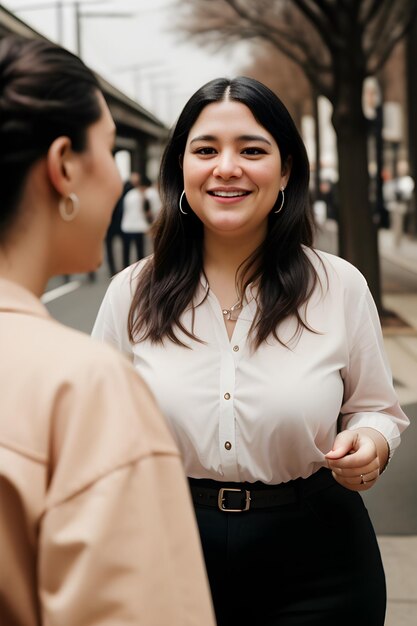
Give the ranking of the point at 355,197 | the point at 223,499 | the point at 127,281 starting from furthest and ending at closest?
the point at 355,197
the point at 127,281
the point at 223,499

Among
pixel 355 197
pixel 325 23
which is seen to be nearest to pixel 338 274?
pixel 355 197

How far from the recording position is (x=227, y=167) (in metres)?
2.48

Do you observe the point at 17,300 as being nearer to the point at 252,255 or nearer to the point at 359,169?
the point at 252,255

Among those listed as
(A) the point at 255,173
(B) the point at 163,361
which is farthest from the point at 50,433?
(A) the point at 255,173

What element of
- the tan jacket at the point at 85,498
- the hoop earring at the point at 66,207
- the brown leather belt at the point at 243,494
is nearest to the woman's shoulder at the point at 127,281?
the brown leather belt at the point at 243,494

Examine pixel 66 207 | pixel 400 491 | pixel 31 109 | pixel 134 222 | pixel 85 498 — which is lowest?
pixel 134 222

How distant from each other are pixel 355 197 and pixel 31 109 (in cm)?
1200

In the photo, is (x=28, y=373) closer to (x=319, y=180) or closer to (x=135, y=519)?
(x=135, y=519)

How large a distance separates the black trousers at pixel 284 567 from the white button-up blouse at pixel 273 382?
9 cm

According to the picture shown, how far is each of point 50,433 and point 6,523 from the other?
109mm

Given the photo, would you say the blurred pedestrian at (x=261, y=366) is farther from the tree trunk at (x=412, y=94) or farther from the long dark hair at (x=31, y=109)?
the tree trunk at (x=412, y=94)

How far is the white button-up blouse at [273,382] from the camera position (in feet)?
7.61

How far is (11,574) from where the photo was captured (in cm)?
119

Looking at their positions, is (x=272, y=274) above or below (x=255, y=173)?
below
